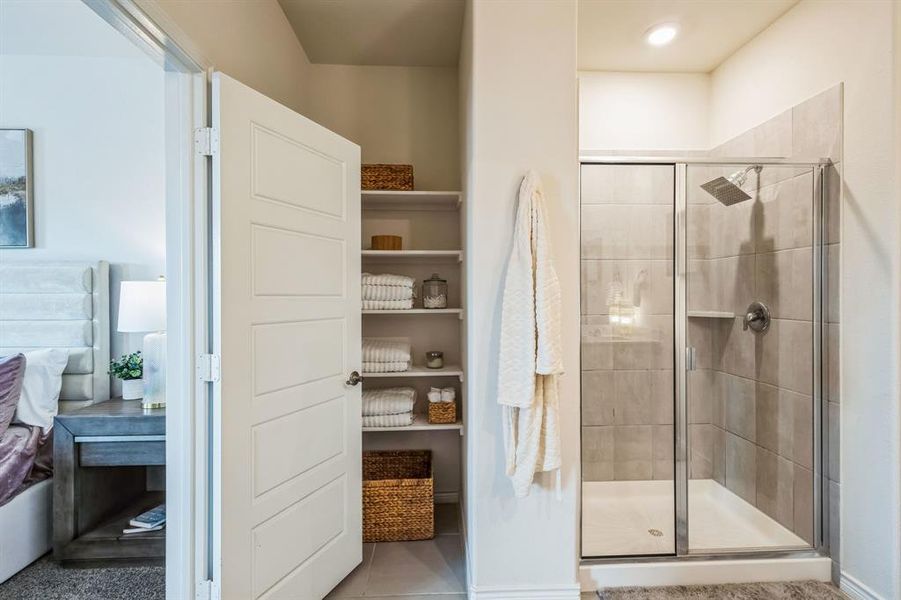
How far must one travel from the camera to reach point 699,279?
75.9 inches

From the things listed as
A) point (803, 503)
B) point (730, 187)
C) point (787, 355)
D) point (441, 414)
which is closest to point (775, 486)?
point (803, 503)

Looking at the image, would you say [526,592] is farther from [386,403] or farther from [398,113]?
[398,113]

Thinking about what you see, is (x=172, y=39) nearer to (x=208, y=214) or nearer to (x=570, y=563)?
(x=208, y=214)

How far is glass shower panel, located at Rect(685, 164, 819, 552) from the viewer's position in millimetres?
1824

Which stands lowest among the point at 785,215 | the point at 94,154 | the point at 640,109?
the point at 785,215

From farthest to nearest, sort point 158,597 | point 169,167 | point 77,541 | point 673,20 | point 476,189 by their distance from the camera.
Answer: point 673,20
point 77,541
point 158,597
point 476,189
point 169,167

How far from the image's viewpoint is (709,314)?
76.8 inches

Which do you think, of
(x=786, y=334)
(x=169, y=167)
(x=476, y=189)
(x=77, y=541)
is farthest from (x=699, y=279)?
(x=77, y=541)

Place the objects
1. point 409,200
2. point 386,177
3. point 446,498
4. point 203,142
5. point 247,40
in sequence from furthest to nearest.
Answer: point 446,498 < point 409,200 < point 386,177 < point 247,40 < point 203,142

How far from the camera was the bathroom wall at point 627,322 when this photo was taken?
6.19 feet

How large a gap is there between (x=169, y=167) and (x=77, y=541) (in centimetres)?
186

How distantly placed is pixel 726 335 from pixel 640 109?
1.52 metres

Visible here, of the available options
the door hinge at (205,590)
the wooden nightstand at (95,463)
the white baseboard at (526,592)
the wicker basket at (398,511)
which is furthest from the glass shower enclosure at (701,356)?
the wooden nightstand at (95,463)

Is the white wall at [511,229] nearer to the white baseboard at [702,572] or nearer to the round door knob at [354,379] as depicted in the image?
the white baseboard at [702,572]
